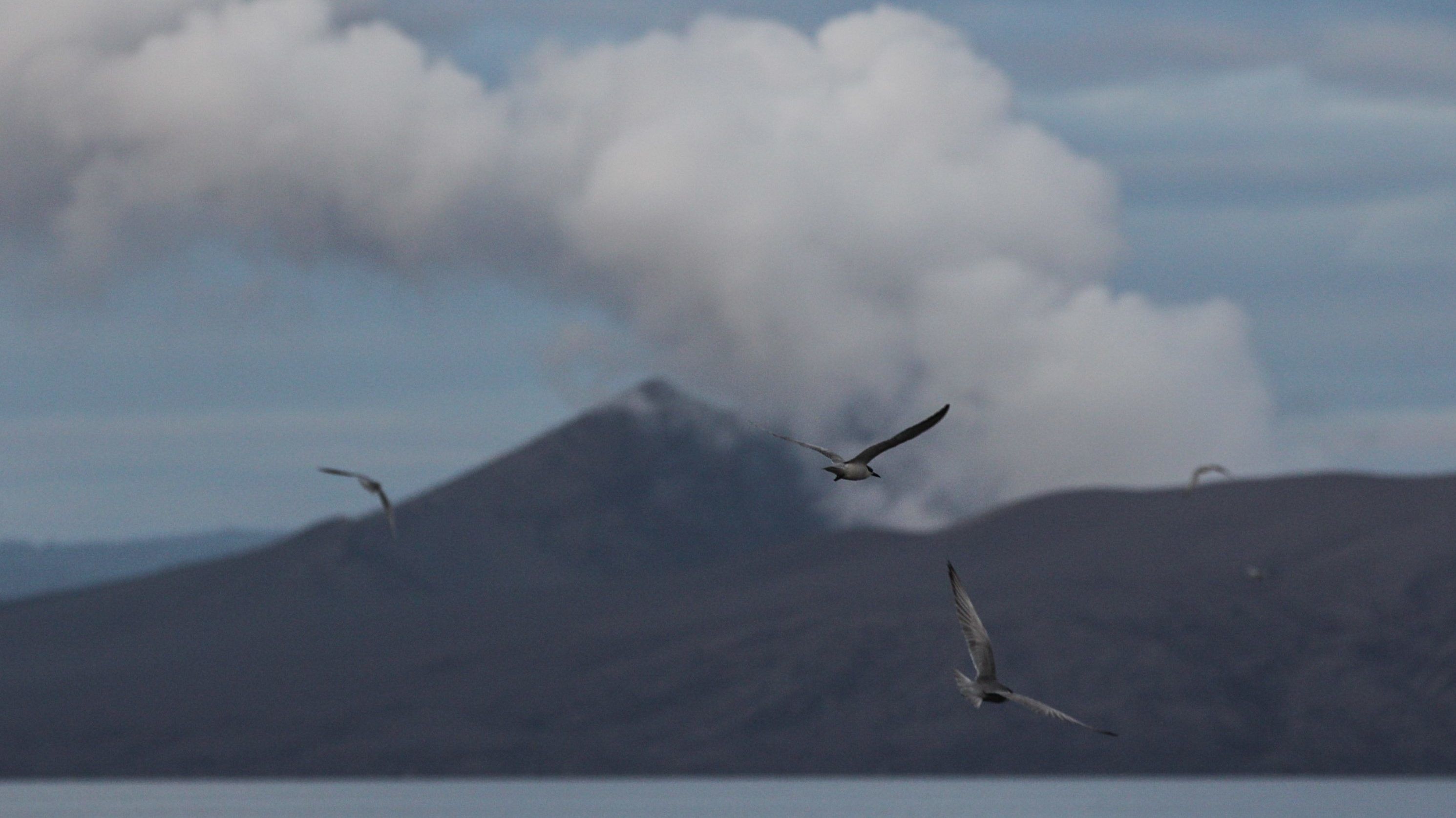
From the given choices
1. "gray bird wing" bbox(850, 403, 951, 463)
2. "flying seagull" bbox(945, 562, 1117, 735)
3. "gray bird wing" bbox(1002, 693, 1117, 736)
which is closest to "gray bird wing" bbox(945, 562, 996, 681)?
"flying seagull" bbox(945, 562, 1117, 735)

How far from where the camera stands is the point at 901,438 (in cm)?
3136

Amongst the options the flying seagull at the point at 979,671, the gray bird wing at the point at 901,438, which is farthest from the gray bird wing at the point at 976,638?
the gray bird wing at the point at 901,438

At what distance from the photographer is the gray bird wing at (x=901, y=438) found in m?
29.2

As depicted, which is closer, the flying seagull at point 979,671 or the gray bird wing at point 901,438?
the gray bird wing at point 901,438

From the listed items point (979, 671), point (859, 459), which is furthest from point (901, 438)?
point (979, 671)

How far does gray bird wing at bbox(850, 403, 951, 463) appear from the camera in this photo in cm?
2920

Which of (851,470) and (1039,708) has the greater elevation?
(851,470)

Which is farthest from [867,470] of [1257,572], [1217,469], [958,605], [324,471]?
[1257,572]

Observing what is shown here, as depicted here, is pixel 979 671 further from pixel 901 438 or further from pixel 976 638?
pixel 901 438

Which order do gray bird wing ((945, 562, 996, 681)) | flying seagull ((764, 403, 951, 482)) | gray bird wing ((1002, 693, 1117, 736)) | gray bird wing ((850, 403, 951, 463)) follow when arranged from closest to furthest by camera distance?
1. gray bird wing ((850, 403, 951, 463))
2. gray bird wing ((1002, 693, 1117, 736))
3. flying seagull ((764, 403, 951, 482))
4. gray bird wing ((945, 562, 996, 681))

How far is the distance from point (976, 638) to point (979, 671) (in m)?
0.60

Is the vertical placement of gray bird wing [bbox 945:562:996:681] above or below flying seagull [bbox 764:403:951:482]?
below

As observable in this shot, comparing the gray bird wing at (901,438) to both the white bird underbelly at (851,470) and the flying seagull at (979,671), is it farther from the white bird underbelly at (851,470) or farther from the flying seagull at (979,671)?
the flying seagull at (979,671)

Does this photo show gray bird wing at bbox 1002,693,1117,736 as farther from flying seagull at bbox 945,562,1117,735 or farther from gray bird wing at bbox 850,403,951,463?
gray bird wing at bbox 850,403,951,463
